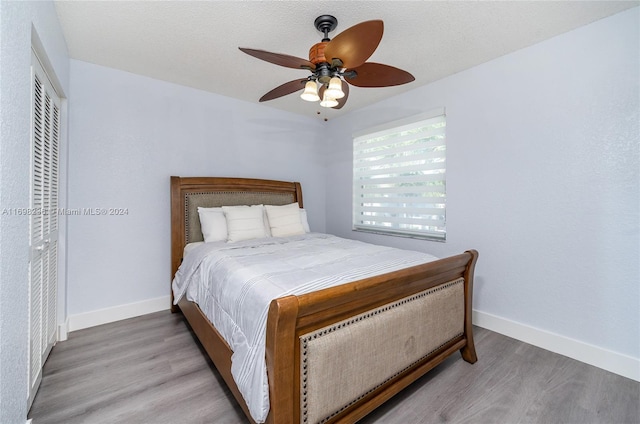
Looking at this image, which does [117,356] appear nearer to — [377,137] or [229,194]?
[229,194]

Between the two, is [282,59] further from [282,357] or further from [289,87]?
[282,357]

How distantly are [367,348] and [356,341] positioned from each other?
0.09 m

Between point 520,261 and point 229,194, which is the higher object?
point 229,194

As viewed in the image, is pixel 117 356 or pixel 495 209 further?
pixel 495 209

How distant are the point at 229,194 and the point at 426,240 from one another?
94.6 inches

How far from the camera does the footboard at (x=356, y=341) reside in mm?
1121

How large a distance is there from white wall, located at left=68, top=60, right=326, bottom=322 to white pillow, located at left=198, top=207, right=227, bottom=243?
0.46m

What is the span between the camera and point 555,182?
219 centimetres

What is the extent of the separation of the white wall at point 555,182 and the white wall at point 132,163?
103 inches

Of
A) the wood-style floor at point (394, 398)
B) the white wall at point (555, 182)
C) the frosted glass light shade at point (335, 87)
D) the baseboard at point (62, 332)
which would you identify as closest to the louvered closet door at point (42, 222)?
the baseboard at point (62, 332)

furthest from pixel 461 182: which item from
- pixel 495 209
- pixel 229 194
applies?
pixel 229 194

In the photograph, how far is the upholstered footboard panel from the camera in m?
1.20

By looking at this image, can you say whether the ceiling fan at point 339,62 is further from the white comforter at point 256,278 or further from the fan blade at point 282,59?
the white comforter at point 256,278

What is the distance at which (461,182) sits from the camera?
2.77 m
